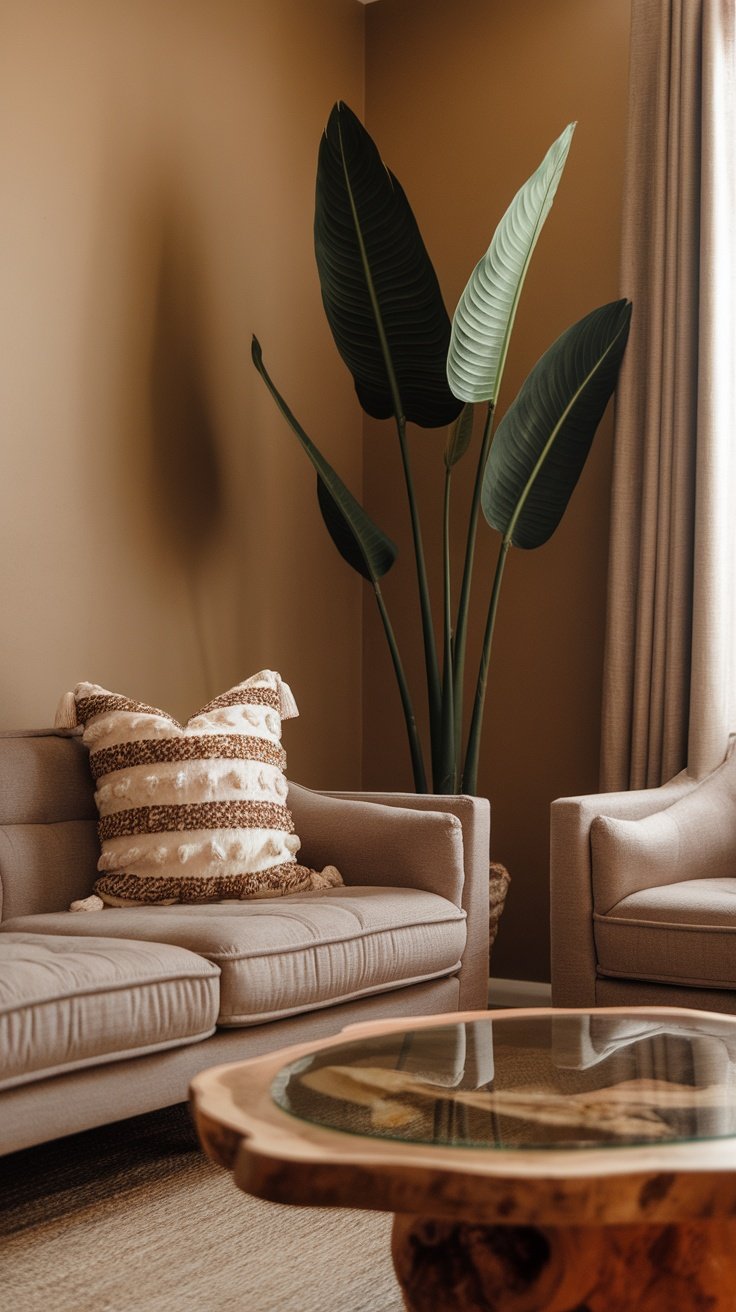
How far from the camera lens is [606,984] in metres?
2.71

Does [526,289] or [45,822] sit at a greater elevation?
[526,289]

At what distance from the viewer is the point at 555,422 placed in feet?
11.0

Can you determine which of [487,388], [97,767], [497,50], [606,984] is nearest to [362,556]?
[487,388]

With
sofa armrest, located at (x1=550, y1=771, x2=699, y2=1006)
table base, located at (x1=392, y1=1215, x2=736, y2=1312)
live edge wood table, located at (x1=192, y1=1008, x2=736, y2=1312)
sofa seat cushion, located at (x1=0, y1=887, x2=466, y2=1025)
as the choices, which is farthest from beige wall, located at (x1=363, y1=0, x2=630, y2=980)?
table base, located at (x1=392, y1=1215, x2=736, y2=1312)

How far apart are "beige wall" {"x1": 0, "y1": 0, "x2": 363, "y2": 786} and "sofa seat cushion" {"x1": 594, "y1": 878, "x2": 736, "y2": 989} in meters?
1.32

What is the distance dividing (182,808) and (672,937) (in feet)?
3.29

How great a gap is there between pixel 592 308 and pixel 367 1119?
120 inches

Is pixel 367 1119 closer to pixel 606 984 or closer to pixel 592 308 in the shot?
pixel 606 984

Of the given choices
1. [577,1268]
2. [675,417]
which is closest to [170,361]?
[675,417]

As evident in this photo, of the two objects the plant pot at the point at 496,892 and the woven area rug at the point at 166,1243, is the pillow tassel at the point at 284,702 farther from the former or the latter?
the woven area rug at the point at 166,1243

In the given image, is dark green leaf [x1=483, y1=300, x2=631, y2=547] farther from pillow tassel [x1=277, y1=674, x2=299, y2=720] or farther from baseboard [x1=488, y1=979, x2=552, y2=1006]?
baseboard [x1=488, y1=979, x2=552, y2=1006]

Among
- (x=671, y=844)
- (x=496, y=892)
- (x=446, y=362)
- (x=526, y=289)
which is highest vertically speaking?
(x=526, y=289)

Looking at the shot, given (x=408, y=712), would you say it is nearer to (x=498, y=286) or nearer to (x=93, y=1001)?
(x=498, y=286)

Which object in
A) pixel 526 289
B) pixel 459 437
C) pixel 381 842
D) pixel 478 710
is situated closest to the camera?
pixel 381 842
